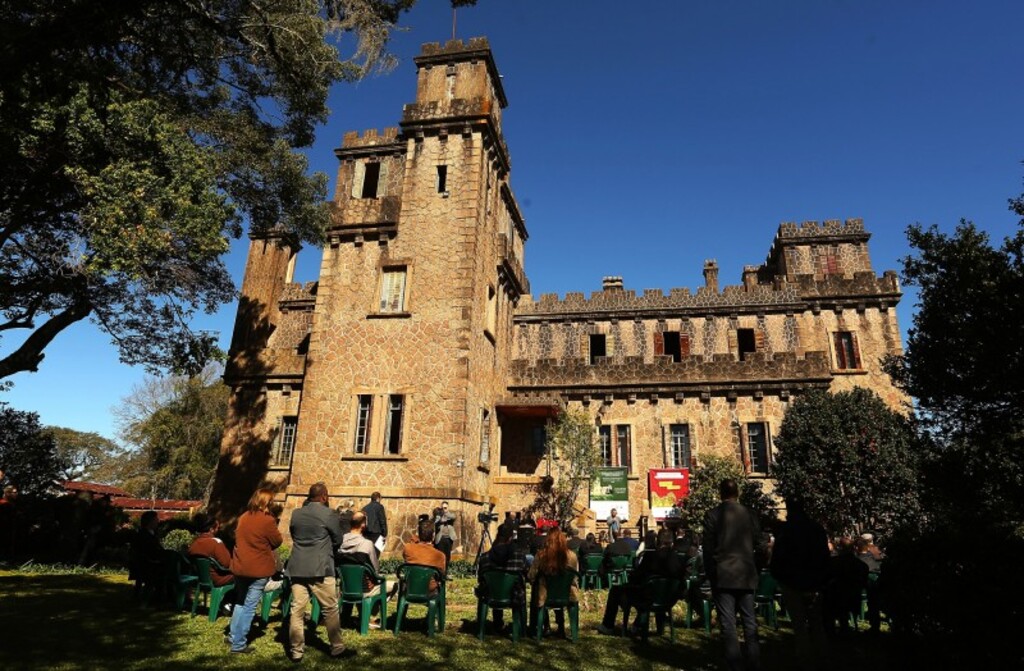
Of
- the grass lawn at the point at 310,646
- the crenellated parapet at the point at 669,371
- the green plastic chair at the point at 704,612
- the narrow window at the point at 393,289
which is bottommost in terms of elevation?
the grass lawn at the point at 310,646

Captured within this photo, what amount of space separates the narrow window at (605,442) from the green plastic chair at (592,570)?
33.4 feet

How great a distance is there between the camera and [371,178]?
71.2 ft

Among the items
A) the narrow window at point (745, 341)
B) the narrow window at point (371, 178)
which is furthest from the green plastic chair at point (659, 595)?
the narrow window at point (745, 341)

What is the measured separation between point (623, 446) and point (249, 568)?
17523mm

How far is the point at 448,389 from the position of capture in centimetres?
1730

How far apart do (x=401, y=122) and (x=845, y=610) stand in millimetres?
18263

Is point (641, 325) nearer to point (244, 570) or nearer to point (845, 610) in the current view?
point (845, 610)

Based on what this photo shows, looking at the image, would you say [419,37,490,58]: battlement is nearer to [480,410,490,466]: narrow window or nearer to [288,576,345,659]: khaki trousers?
[480,410,490,466]: narrow window

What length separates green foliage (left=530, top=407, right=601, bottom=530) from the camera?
1906 centimetres

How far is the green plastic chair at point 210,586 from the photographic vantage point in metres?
7.59

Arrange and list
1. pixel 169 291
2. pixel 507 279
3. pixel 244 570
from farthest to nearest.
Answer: pixel 507 279
pixel 169 291
pixel 244 570

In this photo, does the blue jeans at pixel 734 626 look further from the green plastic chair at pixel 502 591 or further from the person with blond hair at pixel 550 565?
the green plastic chair at pixel 502 591

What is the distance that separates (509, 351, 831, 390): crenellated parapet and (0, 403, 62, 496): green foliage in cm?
1482

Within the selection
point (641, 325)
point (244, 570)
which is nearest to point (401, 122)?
point (641, 325)
